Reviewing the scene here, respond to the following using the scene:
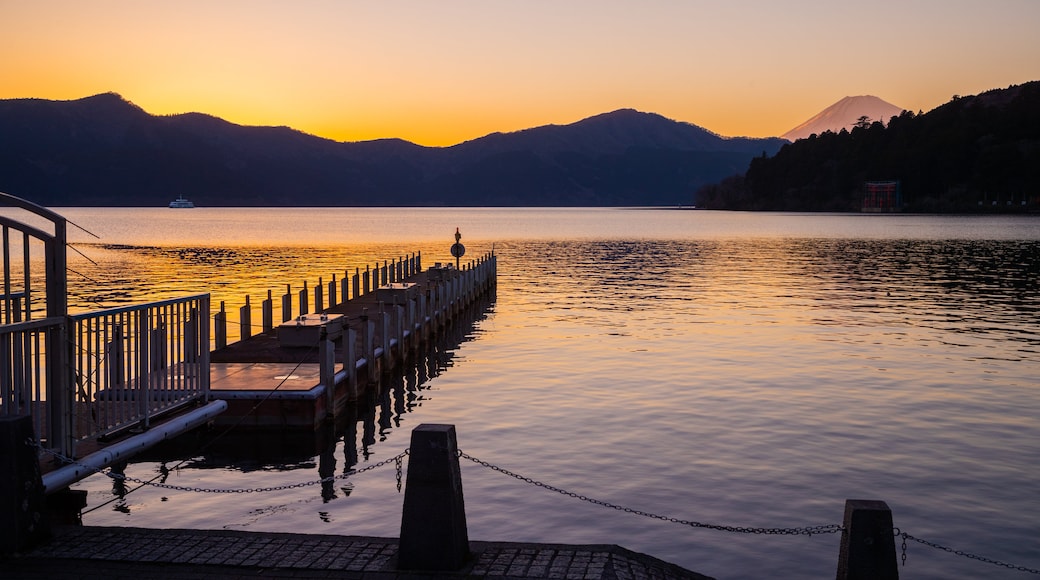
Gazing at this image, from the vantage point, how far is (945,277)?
62.4m

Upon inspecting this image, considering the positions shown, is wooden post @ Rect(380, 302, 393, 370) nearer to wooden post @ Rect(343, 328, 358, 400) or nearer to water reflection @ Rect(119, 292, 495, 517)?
water reflection @ Rect(119, 292, 495, 517)

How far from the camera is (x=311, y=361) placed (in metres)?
22.4

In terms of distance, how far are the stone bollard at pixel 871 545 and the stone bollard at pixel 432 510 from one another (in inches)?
126

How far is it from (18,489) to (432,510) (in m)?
3.67

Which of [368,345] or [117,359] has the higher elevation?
[117,359]

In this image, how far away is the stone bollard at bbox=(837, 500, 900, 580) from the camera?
24.7ft

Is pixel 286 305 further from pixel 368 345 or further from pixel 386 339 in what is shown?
pixel 368 345

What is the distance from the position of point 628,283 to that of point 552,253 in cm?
4063

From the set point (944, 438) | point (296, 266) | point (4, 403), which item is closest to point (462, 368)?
point (944, 438)

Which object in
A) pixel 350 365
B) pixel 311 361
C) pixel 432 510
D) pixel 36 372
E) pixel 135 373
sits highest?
pixel 36 372

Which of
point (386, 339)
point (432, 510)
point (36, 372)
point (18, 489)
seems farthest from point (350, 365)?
point (432, 510)

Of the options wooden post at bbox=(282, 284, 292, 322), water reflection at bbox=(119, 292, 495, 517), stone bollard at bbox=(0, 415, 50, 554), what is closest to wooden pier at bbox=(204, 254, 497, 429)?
water reflection at bbox=(119, 292, 495, 517)

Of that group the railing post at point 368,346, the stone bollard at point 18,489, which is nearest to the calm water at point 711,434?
the railing post at point 368,346

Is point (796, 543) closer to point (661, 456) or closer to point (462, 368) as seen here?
point (661, 456)
